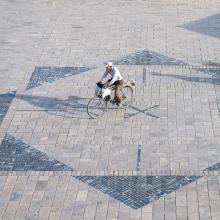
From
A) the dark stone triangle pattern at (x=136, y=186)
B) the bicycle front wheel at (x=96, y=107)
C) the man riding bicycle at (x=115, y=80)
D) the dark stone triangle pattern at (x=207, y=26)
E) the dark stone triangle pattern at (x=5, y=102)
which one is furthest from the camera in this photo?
the dark stone triangle pattern at (x=207, y=26)

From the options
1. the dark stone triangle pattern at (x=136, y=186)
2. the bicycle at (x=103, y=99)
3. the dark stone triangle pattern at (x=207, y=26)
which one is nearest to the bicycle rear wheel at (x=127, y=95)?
the bicycle at (x=103, y=99)

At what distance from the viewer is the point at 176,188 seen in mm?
13000

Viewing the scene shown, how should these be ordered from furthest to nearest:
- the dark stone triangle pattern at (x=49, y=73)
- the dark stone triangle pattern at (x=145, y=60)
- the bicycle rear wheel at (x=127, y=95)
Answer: the dark stone triangle pattern at (x=145, y=60)
the dark stone triangle pattern at (x=49, y=73)
the bicycle rear wheel at (x=127, y=95)

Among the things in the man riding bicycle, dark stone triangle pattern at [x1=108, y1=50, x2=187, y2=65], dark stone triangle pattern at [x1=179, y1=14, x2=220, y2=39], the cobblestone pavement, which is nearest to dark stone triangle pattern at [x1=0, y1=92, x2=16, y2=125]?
the cobblestone pavement

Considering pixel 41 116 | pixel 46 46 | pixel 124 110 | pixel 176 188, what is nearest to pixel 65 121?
pixel 41 116

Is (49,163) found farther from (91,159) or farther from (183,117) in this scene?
(183,117)

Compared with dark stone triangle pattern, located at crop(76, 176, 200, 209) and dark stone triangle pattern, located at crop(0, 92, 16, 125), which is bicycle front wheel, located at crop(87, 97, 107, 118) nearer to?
dark stone triangle pattern, located at crop(0, 92, 16, 125)

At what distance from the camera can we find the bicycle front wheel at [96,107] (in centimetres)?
1619

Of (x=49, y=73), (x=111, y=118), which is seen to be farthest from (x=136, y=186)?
(x=49, y=73)

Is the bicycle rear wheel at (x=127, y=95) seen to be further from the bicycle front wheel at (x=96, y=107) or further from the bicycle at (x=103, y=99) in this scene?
the bicycle front wheel at (x=96, y=107)

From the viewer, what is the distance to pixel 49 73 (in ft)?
62.6

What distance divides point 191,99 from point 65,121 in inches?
156

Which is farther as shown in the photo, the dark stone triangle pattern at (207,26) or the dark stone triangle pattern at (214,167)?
the dark stone triangle pattern at (207,26)

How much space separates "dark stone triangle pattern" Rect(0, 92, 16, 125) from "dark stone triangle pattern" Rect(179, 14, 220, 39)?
8.65m
